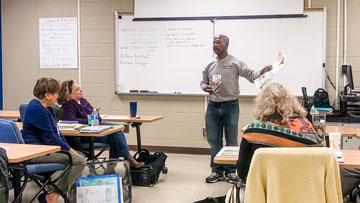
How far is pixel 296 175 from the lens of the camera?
181 centimetres

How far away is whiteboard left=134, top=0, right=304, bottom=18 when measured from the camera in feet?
17.1

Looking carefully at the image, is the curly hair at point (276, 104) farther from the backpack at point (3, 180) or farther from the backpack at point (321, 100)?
the backpack at point (321, 100)

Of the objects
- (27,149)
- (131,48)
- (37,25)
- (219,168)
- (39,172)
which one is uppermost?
(37,25)

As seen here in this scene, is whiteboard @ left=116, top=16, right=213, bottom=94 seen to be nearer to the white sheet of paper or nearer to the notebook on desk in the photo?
the notebook on desk

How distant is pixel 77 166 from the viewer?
305 centimetres

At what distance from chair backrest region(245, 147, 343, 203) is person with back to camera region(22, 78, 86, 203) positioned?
1676 millimetres

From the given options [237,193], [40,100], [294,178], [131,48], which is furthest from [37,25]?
[294,178]

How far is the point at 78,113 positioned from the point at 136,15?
2.15 meters

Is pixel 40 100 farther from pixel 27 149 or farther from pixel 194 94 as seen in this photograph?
pixel 194 94

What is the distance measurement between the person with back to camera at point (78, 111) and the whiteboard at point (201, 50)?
5.35 feet

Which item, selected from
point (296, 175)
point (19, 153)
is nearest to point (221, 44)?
point (19, 153)

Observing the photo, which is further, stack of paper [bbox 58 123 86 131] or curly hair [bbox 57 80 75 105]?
curly hair [bbox 57 80 75 105]

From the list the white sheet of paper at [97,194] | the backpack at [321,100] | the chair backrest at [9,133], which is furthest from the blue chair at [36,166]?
the backpack at [321,100]

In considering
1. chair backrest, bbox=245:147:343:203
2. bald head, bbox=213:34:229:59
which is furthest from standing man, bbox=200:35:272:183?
chair backrest, bbox=245:147:343:203
